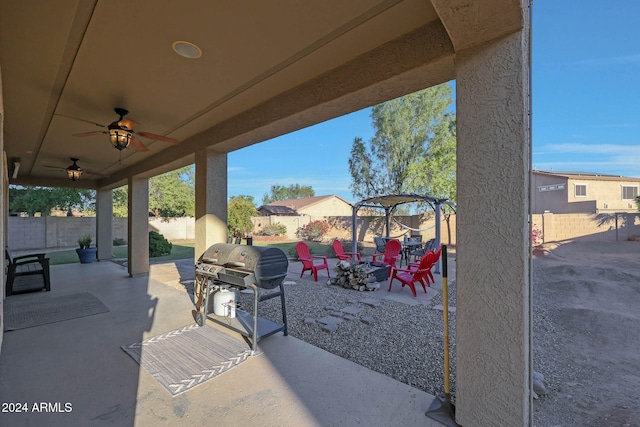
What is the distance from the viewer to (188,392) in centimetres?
223

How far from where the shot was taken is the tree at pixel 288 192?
4897cm

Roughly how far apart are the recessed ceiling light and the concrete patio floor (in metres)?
2.71

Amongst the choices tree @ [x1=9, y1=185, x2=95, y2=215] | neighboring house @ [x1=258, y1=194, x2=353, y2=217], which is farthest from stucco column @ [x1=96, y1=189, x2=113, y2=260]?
neighboring house @ [x1=258, y1=194, x2=353, y2=217]

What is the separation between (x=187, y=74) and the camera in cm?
263

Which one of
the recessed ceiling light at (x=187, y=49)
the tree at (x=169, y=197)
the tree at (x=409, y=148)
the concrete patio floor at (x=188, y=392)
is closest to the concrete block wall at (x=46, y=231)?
the tree at (x=169, y=197)

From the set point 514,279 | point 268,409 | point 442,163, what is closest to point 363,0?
point 514,279

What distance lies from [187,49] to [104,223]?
10.1m

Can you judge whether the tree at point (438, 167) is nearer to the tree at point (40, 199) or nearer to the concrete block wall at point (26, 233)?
the concrete block wall at point (26, 233)

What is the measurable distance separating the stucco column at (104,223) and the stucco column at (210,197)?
7649 millimetres

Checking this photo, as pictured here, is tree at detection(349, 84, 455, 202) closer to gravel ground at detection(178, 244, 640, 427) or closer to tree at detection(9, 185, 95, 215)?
gravel ground at detection(178, 244, 640, 427)

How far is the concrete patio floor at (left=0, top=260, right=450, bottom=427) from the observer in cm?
194

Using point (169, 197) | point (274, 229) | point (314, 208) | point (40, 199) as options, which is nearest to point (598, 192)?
point (274, 229)

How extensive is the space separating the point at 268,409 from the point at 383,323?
221cm

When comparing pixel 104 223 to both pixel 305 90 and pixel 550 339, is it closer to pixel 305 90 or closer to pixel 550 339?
pixel 305 90
